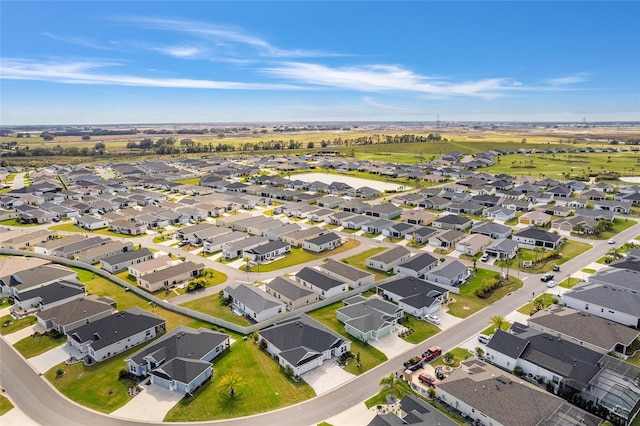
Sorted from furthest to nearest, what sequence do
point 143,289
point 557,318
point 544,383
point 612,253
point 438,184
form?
point 438,184, point 612,253, point 143,289, point 557,318, point 544,383

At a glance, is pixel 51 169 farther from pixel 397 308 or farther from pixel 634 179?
pixel 634 179

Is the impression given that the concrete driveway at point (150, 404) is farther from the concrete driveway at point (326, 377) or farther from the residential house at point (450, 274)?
the residential house at point (450, 274)

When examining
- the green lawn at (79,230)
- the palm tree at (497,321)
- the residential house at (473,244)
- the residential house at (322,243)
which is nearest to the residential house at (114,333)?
the residential house at (322,243)

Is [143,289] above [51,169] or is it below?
below

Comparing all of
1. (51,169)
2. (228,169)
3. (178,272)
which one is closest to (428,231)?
(178,272)

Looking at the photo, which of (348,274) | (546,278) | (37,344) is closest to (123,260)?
(37,344)

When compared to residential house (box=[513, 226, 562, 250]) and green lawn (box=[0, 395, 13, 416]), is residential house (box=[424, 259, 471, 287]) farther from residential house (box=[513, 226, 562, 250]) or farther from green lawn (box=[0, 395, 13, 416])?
green lawn (box=[0, 395, 13, 416])

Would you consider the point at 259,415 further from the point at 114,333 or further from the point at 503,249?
the point at 503,249
